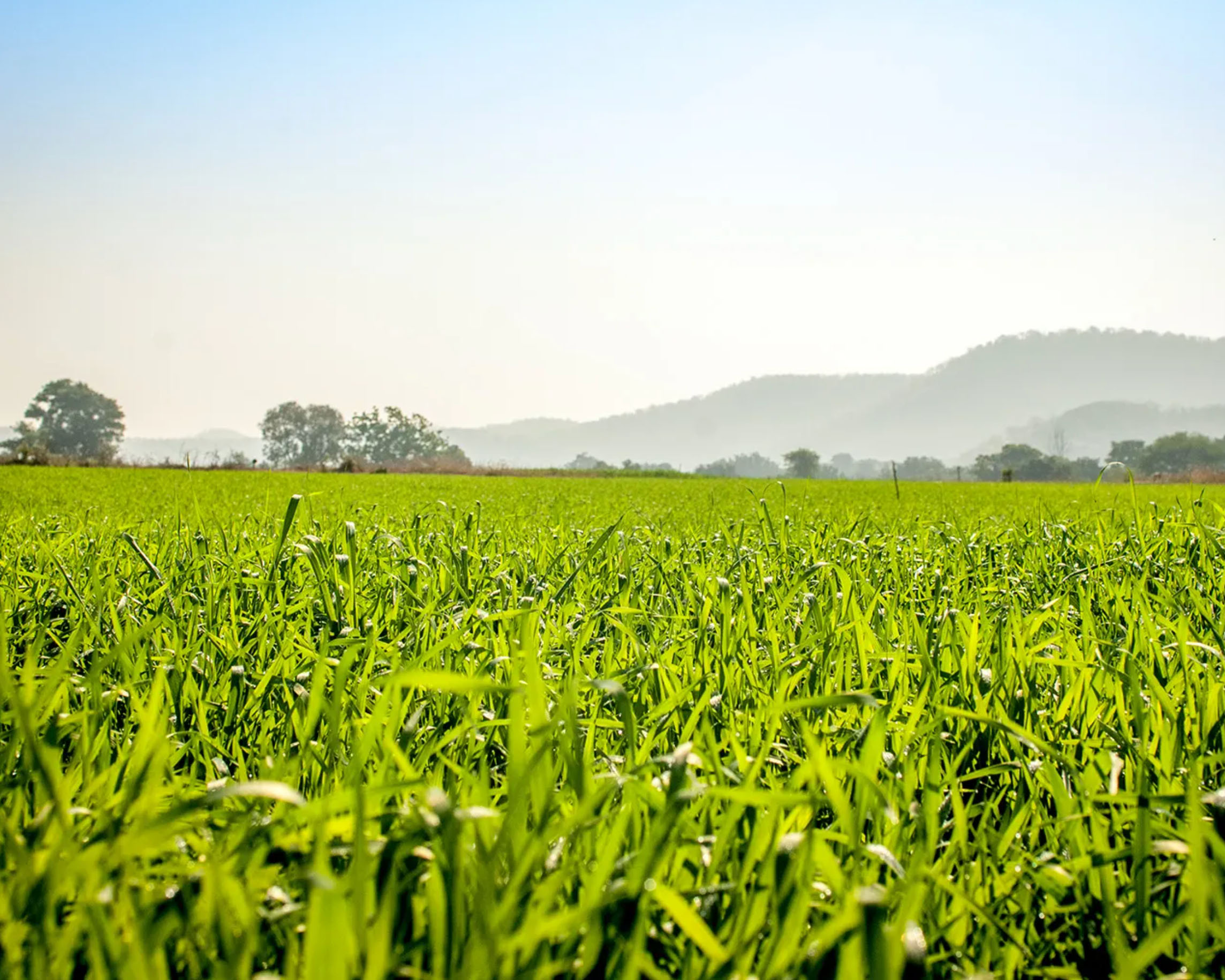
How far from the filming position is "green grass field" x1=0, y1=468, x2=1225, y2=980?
844 mm

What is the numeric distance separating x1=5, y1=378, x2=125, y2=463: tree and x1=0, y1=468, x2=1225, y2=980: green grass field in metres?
200

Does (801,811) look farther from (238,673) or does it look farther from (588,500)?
(588,500)

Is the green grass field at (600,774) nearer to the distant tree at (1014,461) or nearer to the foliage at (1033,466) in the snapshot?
the foliage at (1033,466)

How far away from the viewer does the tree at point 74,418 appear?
17438cm

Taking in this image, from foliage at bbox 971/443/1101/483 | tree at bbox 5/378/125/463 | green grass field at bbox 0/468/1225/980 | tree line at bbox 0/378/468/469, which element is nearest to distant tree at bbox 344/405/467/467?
tree line at bbox 0/378/468/469

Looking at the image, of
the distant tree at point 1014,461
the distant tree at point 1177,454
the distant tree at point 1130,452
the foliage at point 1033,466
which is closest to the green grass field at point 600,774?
the foliage at point 1033,466

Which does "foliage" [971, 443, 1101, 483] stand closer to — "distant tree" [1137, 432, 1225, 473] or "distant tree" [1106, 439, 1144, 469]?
"distant tree" [1106, 439, 1144, 469]

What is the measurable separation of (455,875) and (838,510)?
29.2 feet

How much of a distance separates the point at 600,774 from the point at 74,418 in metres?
209

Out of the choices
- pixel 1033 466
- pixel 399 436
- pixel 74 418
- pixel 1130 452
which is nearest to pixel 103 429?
pixel 74 418

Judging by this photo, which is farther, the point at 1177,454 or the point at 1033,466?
the point at 1177,454

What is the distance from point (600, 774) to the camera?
57.6 inches

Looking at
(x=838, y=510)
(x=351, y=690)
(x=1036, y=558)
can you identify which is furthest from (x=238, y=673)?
(x=838, y=510)

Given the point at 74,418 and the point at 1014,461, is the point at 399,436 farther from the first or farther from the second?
the point at 1014,461
